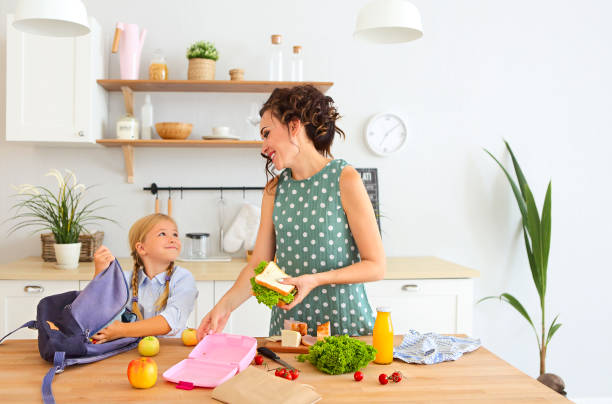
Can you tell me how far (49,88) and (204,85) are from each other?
2.71 ft

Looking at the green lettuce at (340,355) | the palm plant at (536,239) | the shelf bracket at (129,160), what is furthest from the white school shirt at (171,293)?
the palm plant at (536,239)

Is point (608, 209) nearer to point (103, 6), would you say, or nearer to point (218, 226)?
point (218, 226)

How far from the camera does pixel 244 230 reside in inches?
135

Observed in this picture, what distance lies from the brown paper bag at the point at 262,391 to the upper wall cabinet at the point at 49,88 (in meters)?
2.20

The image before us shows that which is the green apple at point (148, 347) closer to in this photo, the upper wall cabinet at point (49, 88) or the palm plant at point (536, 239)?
the upper wall cabinet at point (49, 88)

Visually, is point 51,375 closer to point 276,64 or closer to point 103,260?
point 103,260

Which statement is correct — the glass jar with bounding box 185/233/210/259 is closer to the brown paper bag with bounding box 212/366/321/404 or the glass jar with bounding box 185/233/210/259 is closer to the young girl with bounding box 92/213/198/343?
the young girl with bounding box 92/213/198/343

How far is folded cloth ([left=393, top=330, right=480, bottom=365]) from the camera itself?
5.13ft

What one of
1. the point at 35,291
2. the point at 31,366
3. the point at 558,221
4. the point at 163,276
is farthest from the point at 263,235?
the point at 558,221

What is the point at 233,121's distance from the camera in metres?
3.51

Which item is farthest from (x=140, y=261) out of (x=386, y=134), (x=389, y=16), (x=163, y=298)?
(x=386, y=134)

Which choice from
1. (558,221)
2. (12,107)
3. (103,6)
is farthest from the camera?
(558,221)

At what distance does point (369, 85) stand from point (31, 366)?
8.59 ft

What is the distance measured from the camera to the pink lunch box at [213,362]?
1.39 m
